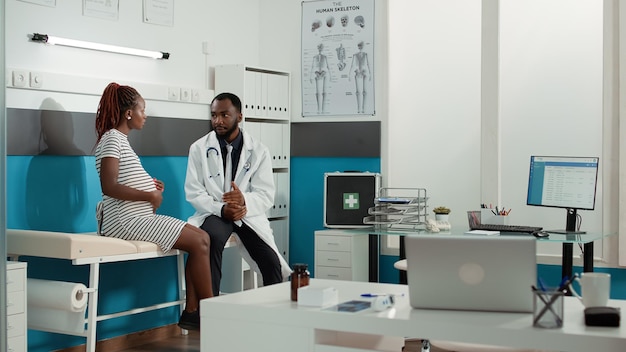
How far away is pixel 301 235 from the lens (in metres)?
6.27

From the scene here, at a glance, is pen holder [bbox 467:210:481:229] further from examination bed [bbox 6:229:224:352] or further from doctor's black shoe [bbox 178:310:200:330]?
examination bed [bbox 6:229:224:352]

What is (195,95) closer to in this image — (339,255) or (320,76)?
(320,76)

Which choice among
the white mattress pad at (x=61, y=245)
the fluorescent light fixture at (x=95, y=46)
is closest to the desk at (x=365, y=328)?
the white mattress pad at (x=61, y=245)

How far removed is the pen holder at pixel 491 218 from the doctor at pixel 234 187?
4.07 feet

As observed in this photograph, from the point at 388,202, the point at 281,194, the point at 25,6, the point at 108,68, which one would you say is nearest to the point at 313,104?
the point at 281,194

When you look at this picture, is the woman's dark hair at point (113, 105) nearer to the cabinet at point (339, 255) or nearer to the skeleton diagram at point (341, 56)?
the cabinet at point (339, 255)

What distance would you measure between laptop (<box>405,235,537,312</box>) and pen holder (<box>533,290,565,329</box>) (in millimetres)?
103

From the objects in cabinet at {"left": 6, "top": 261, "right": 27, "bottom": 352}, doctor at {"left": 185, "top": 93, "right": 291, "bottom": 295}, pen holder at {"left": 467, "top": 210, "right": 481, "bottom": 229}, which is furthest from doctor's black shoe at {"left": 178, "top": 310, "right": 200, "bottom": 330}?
pen holder at {"left": 467, "top": 210, "right": 481, "bottom": 229}

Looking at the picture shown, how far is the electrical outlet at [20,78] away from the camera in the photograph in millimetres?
4340

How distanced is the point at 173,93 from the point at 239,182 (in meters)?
0.73

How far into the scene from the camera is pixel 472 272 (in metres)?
2.40

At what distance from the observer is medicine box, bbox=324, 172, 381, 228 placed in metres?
5.71

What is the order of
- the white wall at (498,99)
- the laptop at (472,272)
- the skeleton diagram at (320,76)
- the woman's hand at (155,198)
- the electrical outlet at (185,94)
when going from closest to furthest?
the laptop at (472,272) → the woman's hand at (155,198) → the white wall at (498,99) → the electrical outlet at (185,94) → the skeleton diagram at (320,76)

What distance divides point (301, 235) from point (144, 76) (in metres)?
1.75
